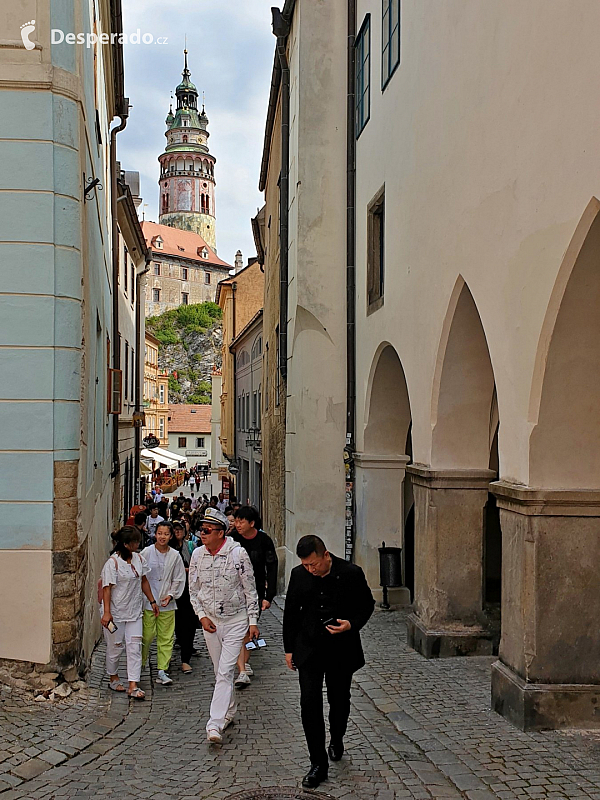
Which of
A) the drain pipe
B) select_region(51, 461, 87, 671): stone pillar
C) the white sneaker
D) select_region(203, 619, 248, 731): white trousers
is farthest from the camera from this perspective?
the drain pipe

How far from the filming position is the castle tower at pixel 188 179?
136125mm

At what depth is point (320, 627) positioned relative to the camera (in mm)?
5820

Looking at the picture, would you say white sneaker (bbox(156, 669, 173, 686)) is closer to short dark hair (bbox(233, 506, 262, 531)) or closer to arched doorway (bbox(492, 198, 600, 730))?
short dark hair (bbox(233, 506, 262, 531))

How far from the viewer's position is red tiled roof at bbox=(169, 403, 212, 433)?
3344 inches

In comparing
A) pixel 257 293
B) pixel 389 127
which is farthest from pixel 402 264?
pixel 257 293

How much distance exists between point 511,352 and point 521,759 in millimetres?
3048

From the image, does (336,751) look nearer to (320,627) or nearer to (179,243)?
(320,627)

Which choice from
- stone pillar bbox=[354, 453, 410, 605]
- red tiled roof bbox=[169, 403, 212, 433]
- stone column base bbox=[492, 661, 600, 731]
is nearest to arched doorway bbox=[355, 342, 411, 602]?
stone pillar bbox=[354, 453, 410, 605]

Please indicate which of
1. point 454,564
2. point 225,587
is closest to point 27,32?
point 225,587

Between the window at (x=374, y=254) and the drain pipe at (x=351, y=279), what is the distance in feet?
3.38

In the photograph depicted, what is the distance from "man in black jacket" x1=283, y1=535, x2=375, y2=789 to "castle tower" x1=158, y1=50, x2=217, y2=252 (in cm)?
13328

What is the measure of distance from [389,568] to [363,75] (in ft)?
24.6

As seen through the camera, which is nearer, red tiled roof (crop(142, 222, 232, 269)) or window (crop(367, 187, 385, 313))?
window (crop(367, 187, 385, 313))

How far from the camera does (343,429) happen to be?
14750 mm
